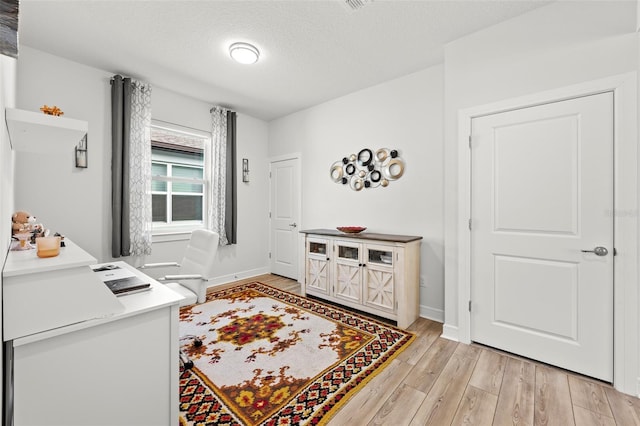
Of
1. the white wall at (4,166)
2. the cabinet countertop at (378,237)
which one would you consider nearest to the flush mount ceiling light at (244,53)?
the white wall at (4,166)

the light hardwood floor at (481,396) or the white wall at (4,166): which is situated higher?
the white wall at (4,166)

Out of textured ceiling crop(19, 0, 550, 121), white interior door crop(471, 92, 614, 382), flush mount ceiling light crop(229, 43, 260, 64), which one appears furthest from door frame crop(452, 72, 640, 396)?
flush mount ceiling light crop(229, 43, 260, 64)

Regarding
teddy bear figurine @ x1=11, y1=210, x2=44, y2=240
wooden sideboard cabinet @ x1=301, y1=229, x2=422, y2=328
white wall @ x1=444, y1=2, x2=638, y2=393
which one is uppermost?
white wall @ x1=444, y1=2, x2=638, y2=393

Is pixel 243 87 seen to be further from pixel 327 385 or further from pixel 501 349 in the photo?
pixel 501 349

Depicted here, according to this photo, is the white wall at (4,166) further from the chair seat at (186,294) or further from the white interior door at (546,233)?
the white interior door at (546,233)

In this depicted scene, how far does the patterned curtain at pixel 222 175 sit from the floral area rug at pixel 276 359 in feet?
4.05

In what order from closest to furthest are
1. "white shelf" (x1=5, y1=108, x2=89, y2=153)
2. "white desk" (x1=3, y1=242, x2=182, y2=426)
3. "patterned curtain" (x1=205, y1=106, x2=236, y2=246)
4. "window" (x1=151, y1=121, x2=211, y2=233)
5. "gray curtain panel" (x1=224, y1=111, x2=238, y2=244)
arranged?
1. "white desk" (x1=3, y1=242, x2=182, y2=426)
2. "white shelf" (x1=5, y1=108, x2=89, y2=153)
3. "window" (x1=151, y1=121, x2=211, y2=233)
4. "patterned curtain" (x1=205, y1=106, x2=236, y2=246)
5. "gray curtain panel" (x1=224, y1=111, x2=238, y2=244)

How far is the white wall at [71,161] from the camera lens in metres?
2.71

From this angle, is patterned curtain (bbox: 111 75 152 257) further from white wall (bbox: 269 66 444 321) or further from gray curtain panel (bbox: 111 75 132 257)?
white wall (bbox: 269 66 444 321)

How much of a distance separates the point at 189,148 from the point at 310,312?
2.89 m

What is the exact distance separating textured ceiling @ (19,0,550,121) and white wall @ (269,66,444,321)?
0.84ft

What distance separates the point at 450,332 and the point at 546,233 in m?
1.17

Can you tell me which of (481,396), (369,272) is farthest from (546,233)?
(369,272)

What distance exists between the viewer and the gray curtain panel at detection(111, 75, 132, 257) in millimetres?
3139
